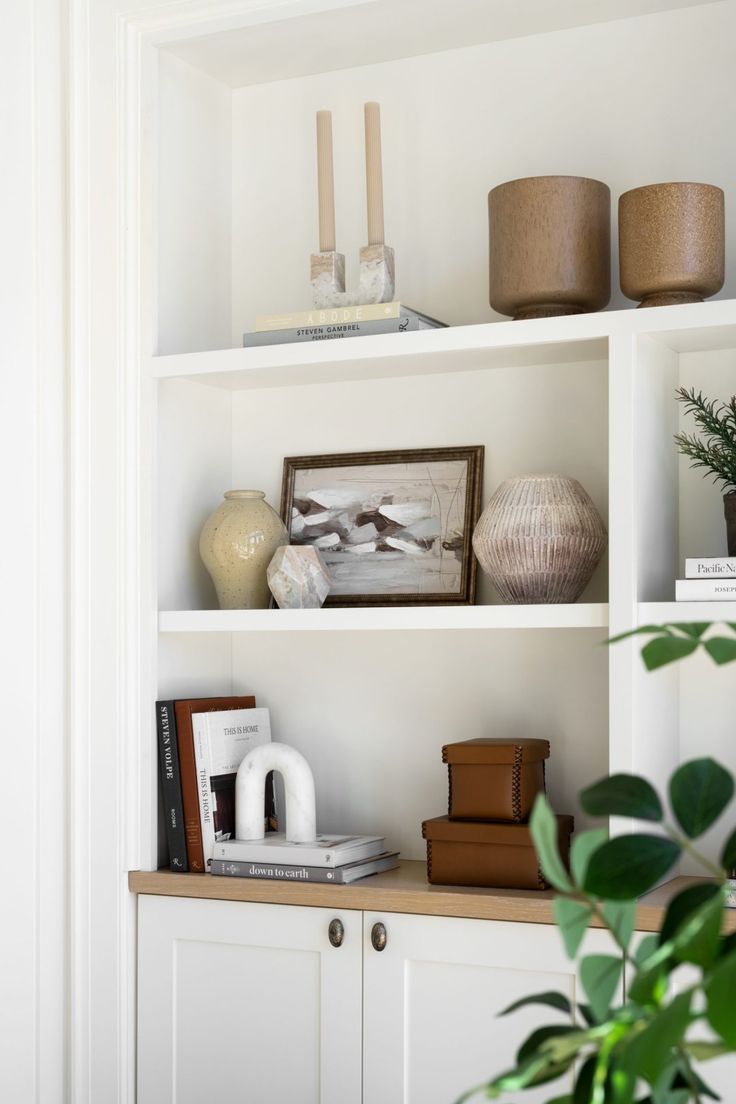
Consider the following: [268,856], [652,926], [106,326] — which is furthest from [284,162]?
[652,926]

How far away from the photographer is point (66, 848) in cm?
212

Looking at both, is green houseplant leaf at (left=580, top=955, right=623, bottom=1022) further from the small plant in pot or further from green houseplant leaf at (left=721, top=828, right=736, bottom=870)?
the small plant in pot

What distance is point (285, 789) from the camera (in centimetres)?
208

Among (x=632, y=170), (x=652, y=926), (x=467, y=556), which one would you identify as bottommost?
(x=652, y=926)

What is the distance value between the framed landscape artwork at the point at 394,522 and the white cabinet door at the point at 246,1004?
0.56 metres

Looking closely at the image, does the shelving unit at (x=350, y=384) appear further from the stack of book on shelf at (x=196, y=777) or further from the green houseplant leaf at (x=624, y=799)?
the green houseplant leaf at (x=624, y=799)

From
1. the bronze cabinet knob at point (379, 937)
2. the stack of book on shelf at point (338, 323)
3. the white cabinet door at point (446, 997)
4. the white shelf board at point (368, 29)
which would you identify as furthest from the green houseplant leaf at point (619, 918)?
the white shelf board at point (368, 29)

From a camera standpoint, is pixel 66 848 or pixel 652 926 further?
pixel 66 848

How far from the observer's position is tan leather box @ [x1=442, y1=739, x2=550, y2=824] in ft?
6.14

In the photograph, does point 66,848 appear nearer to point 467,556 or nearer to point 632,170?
point 467,556

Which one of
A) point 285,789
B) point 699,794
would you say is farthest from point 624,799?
point 285,789

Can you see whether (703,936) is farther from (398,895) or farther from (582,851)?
(398,895)

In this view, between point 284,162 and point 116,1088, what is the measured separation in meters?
1.68

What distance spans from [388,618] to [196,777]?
442 millimetres
